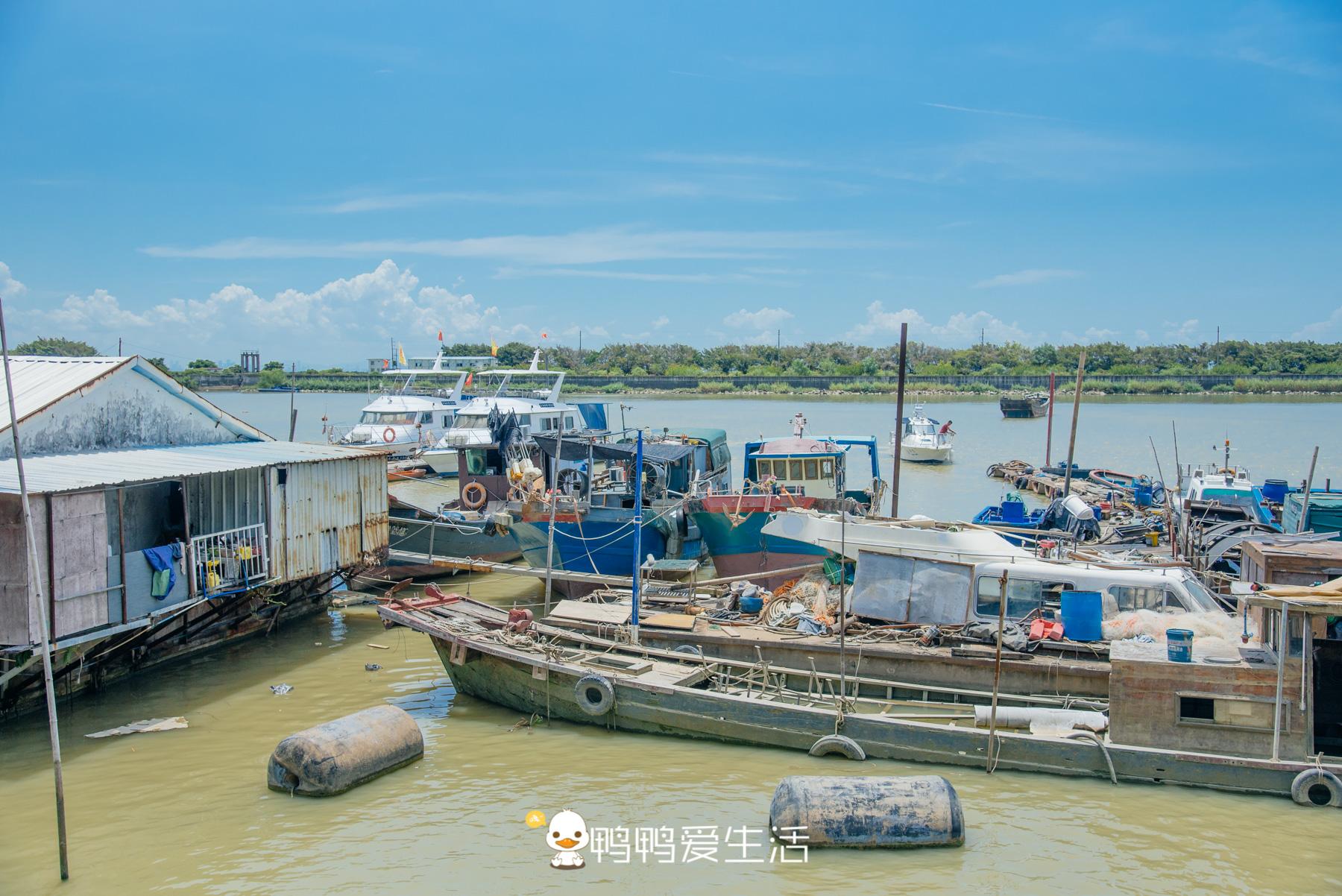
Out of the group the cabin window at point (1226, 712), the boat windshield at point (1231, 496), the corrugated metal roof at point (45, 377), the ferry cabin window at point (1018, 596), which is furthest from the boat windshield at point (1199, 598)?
the corrugated metal roof at point (45, 377)

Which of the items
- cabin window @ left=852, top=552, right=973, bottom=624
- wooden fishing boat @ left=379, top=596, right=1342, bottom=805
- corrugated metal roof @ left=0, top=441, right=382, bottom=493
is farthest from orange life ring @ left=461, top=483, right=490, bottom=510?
cabin window @ left=852, top=552, right=973, bottom=624

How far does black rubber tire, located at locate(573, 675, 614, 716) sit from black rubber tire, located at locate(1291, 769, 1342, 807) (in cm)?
772

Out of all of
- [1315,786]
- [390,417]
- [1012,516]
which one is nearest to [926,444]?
[1012,516]

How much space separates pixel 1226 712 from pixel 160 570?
538 inches

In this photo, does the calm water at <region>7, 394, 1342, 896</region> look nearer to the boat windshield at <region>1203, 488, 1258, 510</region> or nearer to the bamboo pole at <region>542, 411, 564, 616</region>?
the bamboo pole at <region>542, 411, 564, 616</region>

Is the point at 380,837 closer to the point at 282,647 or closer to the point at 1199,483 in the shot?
the point at 282,647

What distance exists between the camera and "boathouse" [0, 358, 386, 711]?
11953 millimetres

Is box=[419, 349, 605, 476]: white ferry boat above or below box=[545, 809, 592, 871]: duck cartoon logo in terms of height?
above

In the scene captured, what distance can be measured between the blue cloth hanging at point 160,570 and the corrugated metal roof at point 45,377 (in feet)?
9.03

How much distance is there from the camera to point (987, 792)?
1081cm

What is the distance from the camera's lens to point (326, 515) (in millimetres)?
17406

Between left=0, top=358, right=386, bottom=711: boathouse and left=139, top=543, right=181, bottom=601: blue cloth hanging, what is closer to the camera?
left=0, top=358, right=386, bottom=711: boathouse

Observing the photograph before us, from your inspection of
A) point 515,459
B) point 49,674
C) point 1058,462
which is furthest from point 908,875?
point 1058,462

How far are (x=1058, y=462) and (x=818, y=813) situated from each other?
43.3 m
